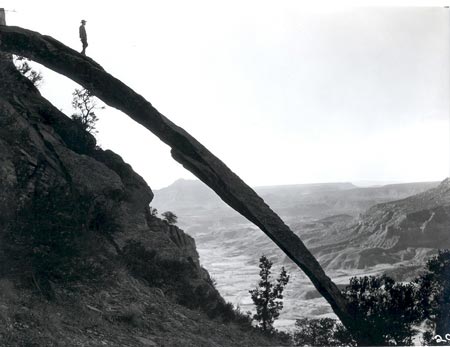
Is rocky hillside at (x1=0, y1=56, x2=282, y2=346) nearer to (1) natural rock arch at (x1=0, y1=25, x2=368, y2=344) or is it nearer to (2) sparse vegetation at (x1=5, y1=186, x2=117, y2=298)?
(2) sparse vegetation at (x1=5, y1=186, x2=117, y2=298)

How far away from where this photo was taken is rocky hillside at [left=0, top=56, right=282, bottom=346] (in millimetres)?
7656

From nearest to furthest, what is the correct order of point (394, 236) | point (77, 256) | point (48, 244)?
point (48, 244), point (77, 256), point (394, 236)

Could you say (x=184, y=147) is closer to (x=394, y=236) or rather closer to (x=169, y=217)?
(x=169, y=217)

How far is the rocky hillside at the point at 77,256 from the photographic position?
7656mm

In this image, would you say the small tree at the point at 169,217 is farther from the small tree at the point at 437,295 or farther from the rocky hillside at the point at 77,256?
the small tree at the point at 437,295

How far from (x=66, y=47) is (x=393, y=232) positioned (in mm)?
109243

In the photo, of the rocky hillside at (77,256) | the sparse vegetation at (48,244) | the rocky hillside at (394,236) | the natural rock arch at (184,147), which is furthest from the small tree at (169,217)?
the rocky hillside at (394,236)

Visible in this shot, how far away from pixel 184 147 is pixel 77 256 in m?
7.02

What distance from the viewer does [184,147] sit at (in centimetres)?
1528

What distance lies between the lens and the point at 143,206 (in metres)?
19.1

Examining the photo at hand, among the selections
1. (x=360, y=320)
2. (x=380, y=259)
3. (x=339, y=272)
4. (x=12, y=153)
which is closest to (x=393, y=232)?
(x=380, y=259)

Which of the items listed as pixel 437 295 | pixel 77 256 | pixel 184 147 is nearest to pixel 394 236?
pixel 437 295

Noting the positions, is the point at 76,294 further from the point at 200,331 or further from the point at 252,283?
the point at 252,283

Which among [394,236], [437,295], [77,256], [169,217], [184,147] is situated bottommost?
[437,295]
